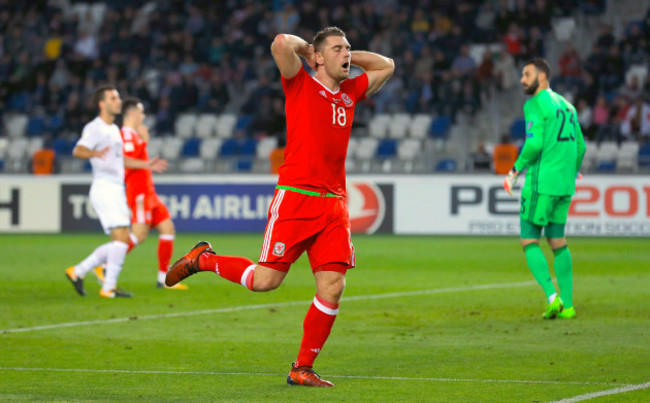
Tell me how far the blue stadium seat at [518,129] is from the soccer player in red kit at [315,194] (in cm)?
Answer: 1831

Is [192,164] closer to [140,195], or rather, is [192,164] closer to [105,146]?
[140,195]

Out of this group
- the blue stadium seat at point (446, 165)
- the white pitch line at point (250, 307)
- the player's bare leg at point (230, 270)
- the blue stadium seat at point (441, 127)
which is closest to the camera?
the player's bare leg at point (230, 270)

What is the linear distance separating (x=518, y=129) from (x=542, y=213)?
15.0 m

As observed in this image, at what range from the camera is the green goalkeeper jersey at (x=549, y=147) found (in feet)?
34.7

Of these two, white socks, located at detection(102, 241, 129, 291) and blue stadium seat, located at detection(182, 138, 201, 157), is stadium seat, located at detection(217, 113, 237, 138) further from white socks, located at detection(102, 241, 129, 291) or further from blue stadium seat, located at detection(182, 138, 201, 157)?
white socks, located at detection(102, 241, 129, 291)

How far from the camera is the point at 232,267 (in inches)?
295

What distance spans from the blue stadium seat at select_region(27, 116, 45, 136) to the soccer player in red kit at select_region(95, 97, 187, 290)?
16.9m

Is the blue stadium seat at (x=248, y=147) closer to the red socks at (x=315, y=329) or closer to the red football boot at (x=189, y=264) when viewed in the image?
the red football boot at (x=189, y=264)

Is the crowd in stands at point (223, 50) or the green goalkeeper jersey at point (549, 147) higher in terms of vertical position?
the crowd in stands at point (223, 50)

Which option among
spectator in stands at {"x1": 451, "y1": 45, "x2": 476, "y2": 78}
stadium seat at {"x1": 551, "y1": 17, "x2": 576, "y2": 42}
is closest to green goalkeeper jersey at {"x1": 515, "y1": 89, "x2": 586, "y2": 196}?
spectator in stands at {"x1": 451, "y1": 45, "x2": 476, "y2": 78}

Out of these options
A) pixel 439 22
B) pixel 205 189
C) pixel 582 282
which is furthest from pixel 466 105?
pixel 582 282

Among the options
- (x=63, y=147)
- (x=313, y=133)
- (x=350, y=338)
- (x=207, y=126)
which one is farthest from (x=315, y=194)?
(x=63, y=147)

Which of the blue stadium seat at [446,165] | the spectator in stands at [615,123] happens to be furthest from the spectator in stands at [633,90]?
the blue stadium seat at [446,165]

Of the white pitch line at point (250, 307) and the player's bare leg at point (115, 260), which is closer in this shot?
the white pitch line at point (250, 307)
